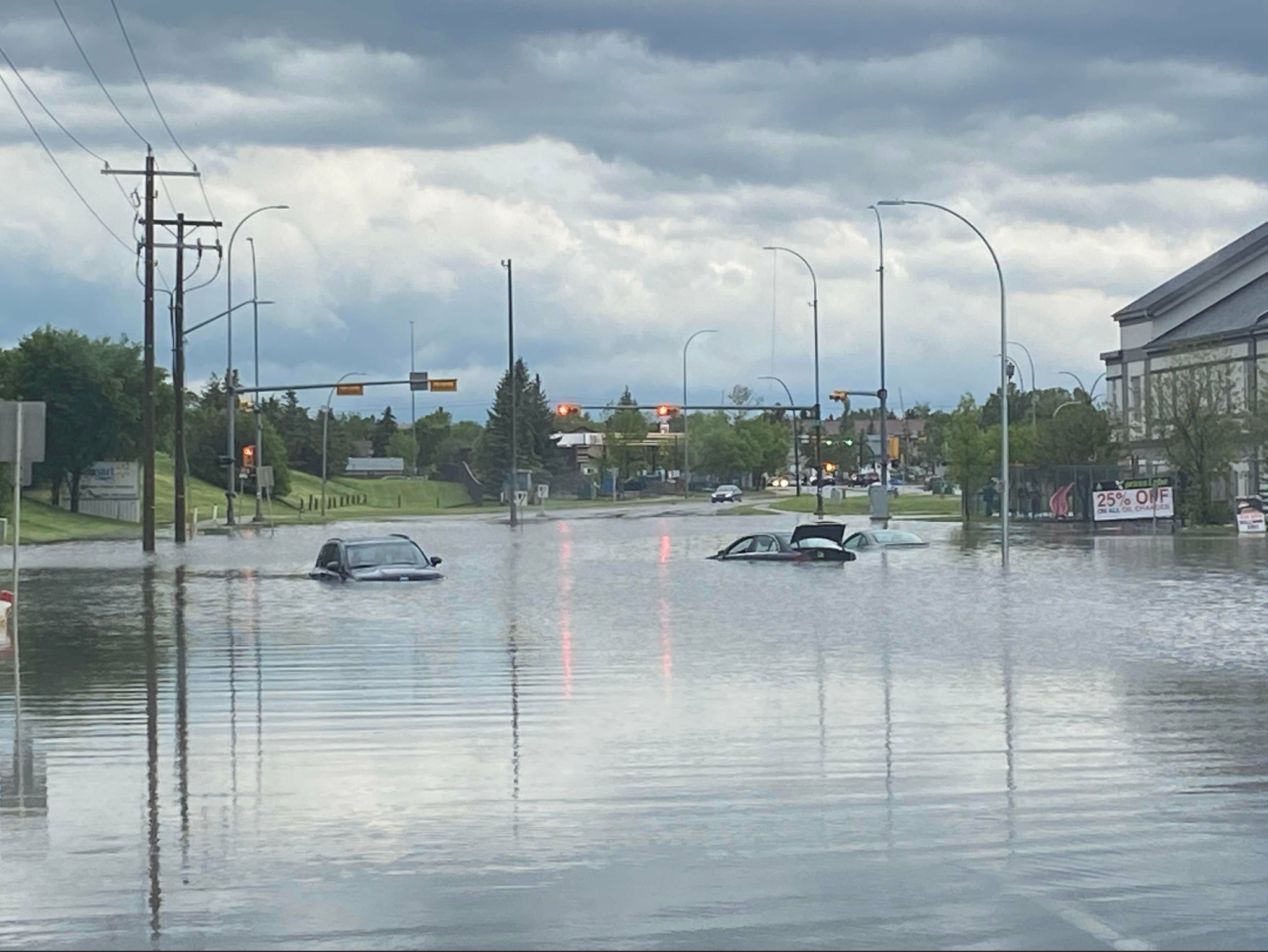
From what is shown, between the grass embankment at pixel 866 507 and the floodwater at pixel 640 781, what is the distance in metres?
61.7

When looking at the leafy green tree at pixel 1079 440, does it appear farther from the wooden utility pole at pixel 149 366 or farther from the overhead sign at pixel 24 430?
A: the overhead sign at pixel 24 430

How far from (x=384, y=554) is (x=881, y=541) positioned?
1789cm

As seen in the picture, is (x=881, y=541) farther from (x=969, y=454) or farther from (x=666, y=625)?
(x=969, y=454)

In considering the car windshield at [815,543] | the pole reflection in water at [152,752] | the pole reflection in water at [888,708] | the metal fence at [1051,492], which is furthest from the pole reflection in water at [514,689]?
the metal fence at [1051,492]

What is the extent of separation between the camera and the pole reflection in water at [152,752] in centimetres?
880

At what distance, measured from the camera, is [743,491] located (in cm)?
18038

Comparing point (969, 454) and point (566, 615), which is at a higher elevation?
point (969, 454)

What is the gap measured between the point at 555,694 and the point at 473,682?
1.37 meters

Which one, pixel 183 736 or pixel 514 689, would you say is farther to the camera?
pixel 514 689

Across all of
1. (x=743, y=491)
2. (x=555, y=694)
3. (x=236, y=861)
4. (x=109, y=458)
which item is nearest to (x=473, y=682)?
(x=555, y=694)

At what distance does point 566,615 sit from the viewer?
28281mm

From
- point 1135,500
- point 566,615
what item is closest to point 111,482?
point 1135,500

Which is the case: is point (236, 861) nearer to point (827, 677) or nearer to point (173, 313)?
point (827, 677)

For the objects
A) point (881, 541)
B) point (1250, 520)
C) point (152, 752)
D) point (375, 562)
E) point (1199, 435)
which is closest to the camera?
point (152, 752)
